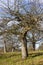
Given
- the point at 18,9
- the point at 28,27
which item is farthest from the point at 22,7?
the point at 28,27

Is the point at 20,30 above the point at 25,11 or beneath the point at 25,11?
beneath

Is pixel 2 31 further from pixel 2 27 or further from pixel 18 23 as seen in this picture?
pixel 18 23

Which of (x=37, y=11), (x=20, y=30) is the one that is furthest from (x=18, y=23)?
(x=37, y=11)

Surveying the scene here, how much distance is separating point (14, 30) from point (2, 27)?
1.23 m

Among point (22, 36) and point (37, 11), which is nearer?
point (37, 11)

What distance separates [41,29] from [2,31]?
366cm

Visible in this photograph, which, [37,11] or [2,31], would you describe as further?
[2,31]

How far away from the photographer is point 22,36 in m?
20.2

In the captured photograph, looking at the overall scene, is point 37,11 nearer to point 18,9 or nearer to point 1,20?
point 18,9

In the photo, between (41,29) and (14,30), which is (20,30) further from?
(41,29)

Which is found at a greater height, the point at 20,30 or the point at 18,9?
the point at 18,9

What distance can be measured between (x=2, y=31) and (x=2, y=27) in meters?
0.38

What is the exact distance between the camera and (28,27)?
1933 centimetres

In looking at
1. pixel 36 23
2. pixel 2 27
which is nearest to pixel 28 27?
pixel 36 23
